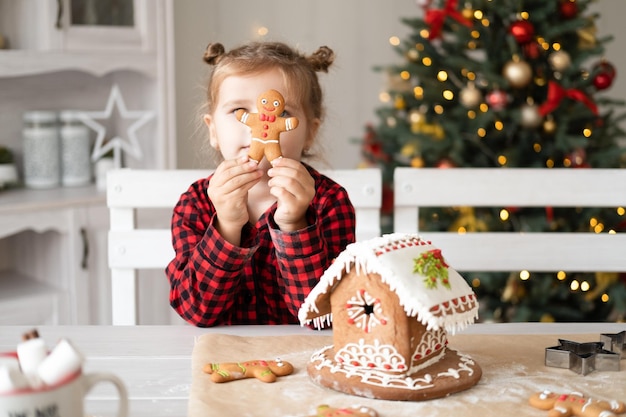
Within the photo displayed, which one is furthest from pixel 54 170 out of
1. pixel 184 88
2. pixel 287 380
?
pixel 287 380

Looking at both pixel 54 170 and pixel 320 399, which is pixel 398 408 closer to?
pixel 320 399

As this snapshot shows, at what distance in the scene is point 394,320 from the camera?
897 mm

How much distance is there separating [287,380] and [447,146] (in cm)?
172

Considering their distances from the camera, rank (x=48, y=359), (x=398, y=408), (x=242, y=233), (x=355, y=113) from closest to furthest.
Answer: (x=48, y=359) → (x=398, y=408) → (x=242, y=233) → (x=355, y=113)

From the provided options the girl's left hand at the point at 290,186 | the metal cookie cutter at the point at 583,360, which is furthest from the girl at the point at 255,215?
the metal cookie cutter at the point at 583,360

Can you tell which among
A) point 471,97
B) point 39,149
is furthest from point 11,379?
point 39,149

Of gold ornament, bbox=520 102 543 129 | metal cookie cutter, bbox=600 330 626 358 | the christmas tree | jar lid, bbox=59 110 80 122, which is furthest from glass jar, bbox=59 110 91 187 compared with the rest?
metal cookie cutter, bbox=600 330 626 358

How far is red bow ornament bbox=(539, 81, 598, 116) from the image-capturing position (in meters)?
2.45

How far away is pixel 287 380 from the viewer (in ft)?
3.04

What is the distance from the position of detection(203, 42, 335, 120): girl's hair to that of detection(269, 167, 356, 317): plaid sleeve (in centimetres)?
14

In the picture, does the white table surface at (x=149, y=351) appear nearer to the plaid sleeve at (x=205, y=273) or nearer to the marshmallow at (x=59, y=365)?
the plaid sleeve at (x=205, y=273)

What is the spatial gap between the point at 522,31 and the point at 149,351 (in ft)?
5.71

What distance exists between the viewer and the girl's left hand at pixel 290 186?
1189 millimetres

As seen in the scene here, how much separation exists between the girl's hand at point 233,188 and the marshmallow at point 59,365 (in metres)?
0.56
